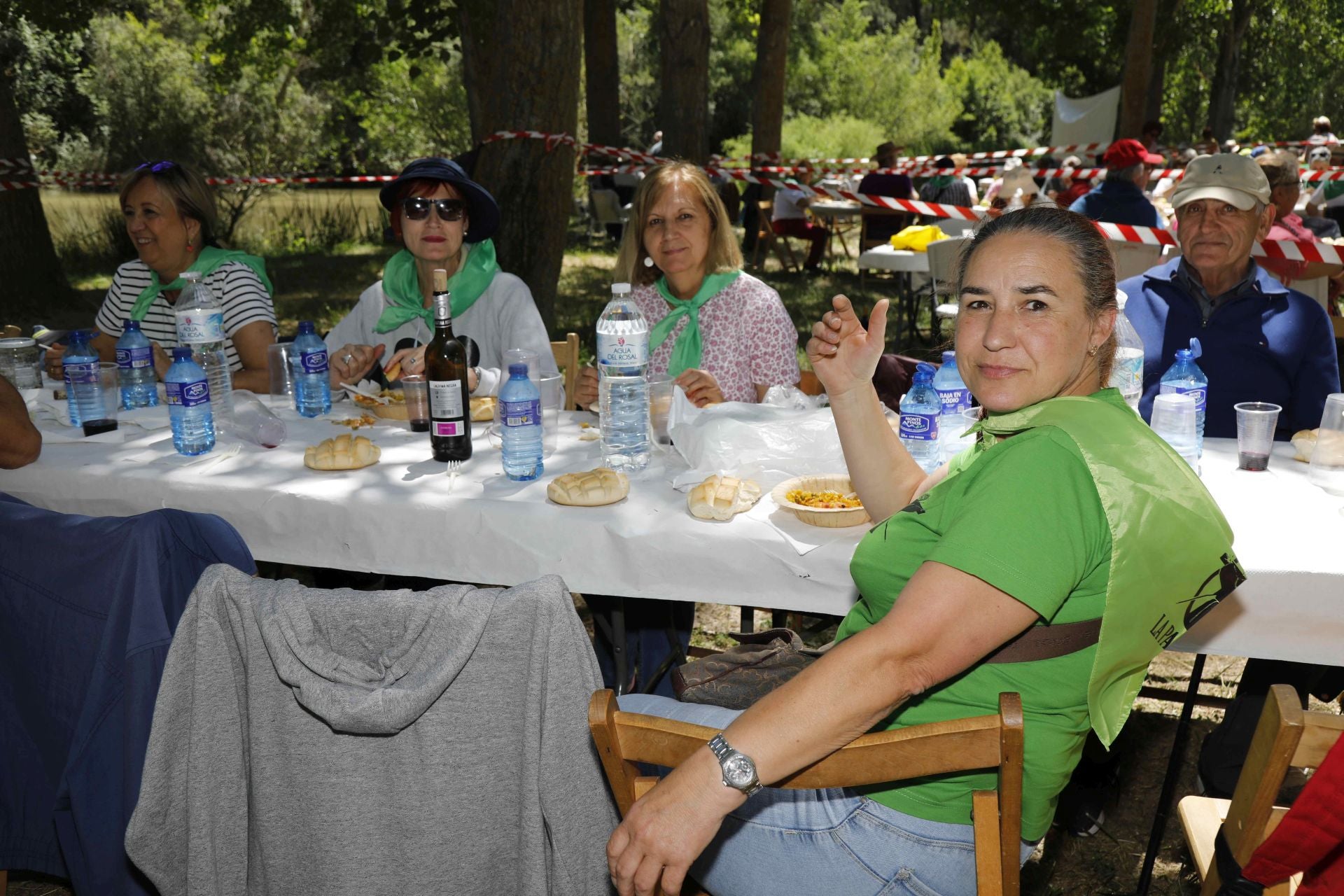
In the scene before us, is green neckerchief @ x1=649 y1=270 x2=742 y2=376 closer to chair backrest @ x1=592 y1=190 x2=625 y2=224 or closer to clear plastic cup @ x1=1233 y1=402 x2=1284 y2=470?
clear plastic cup @ x1=1233 y1=402 x2=1284 y2=470

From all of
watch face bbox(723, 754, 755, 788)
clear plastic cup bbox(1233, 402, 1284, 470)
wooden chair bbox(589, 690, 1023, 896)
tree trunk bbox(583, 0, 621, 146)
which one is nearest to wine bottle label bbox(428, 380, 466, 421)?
wooden chair bbox(589, 690, 1023, 896)

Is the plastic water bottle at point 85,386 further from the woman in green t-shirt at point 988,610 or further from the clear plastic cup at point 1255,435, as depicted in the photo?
the clear plastic cup at point 1255,435

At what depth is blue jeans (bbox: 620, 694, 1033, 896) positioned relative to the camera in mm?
1671

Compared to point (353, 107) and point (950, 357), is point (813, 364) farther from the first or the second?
point (353, 107)

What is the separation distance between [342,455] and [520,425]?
524 mm

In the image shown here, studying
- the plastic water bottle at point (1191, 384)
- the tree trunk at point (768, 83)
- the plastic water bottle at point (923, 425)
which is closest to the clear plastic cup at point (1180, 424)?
the plastic water bottle at point (1191, 384)

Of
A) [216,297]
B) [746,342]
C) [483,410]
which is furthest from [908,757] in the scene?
[216,297]

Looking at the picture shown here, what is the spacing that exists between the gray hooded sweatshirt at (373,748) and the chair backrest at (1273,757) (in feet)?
1.23

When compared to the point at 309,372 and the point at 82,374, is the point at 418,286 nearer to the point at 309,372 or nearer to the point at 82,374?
the point at 309,372

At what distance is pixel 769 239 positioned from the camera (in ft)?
47.8

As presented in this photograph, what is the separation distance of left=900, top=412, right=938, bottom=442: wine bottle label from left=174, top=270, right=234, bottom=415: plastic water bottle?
1.95 meters

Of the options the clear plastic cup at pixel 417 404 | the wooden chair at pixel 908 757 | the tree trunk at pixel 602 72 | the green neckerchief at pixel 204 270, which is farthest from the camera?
the tree trunk at pixel 602 72

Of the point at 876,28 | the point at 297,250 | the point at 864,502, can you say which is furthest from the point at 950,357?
the point at 876,28

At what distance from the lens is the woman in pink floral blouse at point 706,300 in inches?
144
